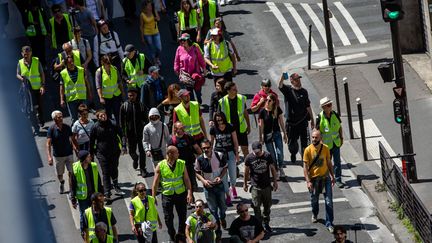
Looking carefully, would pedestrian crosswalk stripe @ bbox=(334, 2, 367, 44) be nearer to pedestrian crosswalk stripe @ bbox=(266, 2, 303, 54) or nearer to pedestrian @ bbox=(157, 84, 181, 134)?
pedestrian crosswalk stripe @ bbox=(266, 2, 303, 54)

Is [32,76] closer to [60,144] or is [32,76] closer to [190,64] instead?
[190,64]

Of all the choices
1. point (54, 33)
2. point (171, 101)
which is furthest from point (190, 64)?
point (54, 33)

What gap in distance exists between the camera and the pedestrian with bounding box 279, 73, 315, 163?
25688mm

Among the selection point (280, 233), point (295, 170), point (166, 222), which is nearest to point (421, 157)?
point (295, 170)

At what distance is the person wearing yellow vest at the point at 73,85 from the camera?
2720 cm

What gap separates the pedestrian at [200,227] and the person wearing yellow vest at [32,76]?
7.53 m

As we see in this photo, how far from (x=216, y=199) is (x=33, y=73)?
21.8 ft

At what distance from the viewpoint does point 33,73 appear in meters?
28.1

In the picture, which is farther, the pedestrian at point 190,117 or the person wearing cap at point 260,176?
the pedestrian at point 190,117

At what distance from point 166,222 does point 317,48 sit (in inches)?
419

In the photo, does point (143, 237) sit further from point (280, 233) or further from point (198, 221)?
point (280, 233)

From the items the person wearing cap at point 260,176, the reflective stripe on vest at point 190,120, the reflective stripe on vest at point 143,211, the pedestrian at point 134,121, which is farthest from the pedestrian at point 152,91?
the reflective stripe on vest at point 143,211

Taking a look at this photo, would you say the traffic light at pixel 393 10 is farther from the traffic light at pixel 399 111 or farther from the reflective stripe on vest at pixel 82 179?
the reflective stripe on vest at pixel 82 179

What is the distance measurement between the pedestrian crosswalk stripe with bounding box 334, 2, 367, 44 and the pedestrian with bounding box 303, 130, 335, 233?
32.8ft
